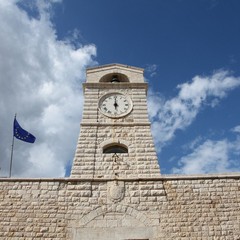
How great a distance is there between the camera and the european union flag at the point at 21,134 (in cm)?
1561

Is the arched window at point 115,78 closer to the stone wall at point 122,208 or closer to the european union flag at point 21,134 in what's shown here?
the european union flag at point 21,134

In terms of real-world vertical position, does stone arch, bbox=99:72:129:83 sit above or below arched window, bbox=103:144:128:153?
above

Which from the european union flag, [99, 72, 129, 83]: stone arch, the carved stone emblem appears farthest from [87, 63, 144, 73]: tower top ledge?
the carved stone emblem

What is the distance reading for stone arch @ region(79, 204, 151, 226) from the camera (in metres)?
11.1

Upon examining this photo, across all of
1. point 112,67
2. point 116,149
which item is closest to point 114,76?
point 112,67

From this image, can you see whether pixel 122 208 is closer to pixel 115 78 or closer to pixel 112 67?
pixel 115 78

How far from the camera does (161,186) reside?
470 inches

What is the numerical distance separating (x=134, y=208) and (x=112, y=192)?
102 centimetres

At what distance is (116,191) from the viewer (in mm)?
11625

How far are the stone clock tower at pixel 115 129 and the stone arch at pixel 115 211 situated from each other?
1415mm

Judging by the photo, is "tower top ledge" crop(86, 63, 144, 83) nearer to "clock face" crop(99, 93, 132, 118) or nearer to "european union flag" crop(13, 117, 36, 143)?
"clock face" crop(99, 93, 132, 118)

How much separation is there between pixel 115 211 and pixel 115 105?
19.5 ft

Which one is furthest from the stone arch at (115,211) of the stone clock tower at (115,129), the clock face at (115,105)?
the clock face at (115,105)

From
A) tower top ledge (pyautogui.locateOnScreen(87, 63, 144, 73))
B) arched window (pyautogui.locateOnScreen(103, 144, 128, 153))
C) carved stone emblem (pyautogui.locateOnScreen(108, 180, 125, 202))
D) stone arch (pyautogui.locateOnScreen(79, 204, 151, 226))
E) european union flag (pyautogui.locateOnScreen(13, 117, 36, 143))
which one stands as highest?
tower top ledge (pyautogui.locateOnScreen(87, 63, 144, 73))
